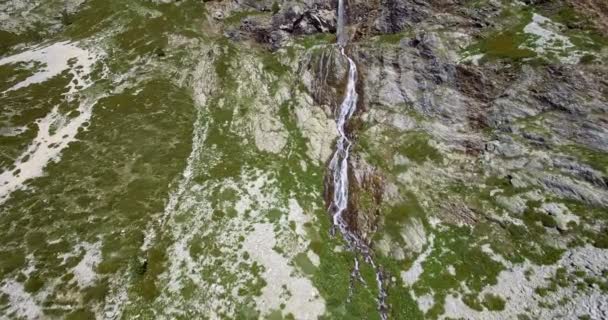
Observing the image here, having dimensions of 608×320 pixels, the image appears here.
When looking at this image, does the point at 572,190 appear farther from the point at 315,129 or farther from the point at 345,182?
the point at 315,129

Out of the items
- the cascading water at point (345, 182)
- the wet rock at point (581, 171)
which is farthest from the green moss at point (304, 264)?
the wet rock at point (581, 171)

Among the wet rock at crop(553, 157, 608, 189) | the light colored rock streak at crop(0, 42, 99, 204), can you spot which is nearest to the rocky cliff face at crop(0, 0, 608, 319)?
the wet rock at crop(553, 157, 608, 189)

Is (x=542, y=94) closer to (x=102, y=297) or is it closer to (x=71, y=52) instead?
(x=102, y=297)

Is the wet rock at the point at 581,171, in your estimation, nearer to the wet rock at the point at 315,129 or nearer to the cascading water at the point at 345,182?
Result: the cascading water at the point at 345,182

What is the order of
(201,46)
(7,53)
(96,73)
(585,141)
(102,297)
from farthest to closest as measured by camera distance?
(7,53) < (201,46) < (96,73) < (585,141) < (102,297)

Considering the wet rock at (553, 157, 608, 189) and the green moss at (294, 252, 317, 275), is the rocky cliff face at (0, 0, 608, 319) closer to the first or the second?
the wet rock at (553, 157, 608, 189)

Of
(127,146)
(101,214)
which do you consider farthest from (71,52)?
(101,214)
